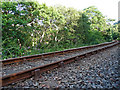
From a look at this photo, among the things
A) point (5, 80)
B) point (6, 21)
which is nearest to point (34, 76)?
point (5, 80)

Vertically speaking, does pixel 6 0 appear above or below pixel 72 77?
above

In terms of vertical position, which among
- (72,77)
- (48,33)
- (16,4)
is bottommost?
(72,77)

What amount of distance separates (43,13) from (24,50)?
3138 millimetres

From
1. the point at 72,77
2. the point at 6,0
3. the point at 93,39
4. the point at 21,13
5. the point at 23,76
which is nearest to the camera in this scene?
the point at 23,76

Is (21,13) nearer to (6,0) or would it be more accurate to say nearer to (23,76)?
(6,0)

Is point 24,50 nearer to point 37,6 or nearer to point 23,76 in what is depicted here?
point 37,6

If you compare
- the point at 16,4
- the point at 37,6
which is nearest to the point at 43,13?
the point at 37,6

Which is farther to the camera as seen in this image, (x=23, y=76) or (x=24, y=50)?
(x=24, y=50)

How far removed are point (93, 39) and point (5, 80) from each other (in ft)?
40.3

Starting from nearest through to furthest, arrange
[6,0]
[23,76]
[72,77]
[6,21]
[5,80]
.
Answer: [5,80] → [23,76] → [72,77] → [6,21] → [6,0]

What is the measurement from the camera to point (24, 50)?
6492mm

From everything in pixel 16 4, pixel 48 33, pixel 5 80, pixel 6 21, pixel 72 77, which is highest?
pixel 16 4

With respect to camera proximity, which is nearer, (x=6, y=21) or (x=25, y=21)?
(x=6, y=21)

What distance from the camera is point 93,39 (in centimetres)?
1332
